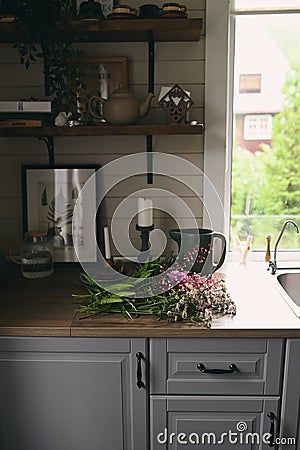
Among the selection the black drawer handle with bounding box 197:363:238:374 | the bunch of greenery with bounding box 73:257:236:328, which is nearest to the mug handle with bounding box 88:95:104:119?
the bunch of greenery with bounding box 73:257:236:328

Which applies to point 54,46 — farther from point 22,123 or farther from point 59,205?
point 59,205

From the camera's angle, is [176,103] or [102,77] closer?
[176,103]

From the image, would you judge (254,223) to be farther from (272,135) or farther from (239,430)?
(239,430)

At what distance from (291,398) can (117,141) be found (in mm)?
1232

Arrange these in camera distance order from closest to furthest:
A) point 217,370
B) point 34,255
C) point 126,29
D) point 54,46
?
point 217,370, point 126,29, point 54,46, point 34,255

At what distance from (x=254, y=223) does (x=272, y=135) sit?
0.42 m

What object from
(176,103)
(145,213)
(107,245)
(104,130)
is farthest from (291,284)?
(104,130)

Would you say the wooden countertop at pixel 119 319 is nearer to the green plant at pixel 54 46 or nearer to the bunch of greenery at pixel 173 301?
the bunch of greenery at pixel 173 301

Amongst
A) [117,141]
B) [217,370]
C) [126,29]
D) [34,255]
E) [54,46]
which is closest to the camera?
[217,370]

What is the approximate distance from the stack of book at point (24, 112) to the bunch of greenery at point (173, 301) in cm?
68

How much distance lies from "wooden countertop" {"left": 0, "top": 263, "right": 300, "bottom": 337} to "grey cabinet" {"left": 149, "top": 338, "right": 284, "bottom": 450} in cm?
5

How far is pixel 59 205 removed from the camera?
2.24 metres

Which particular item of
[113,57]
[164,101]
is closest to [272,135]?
[164,101]

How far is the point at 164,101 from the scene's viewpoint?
199cm
